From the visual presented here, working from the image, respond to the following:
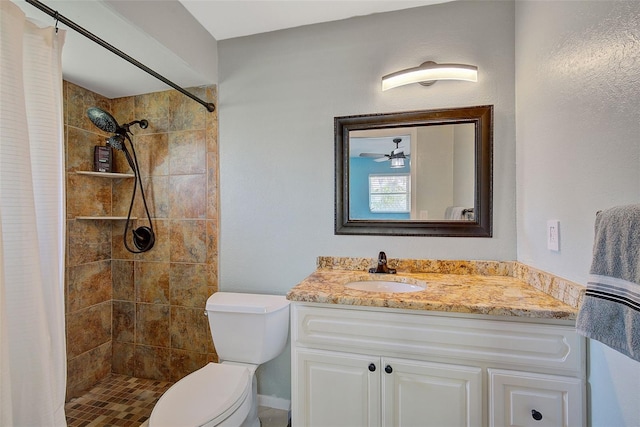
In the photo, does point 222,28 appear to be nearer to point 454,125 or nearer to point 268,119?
point 268,119

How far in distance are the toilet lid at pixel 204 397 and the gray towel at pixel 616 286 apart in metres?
1.29

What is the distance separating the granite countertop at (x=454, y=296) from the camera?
1.04 metres

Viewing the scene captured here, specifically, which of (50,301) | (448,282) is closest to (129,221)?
(50,301)

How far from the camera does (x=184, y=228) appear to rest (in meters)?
2.01

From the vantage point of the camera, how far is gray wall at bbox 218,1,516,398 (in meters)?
1.55

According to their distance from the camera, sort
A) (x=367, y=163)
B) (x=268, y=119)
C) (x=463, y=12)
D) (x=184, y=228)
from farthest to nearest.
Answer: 1. (x=184, y=228)
2. (x=268, y=119)
3. (x=367, y=163)
4. (x=463, y=12)

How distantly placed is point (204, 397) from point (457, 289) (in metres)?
1.21

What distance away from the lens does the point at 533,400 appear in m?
1.03

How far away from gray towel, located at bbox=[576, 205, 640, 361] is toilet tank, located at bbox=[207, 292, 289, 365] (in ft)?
4.17

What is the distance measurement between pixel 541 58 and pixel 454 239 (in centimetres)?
90

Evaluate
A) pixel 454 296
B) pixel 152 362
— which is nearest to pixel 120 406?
pixel 152 362

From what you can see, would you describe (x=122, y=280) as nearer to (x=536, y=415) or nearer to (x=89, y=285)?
(x=89, y=285)

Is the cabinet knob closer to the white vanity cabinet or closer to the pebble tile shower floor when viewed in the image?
the white vanity cabinet

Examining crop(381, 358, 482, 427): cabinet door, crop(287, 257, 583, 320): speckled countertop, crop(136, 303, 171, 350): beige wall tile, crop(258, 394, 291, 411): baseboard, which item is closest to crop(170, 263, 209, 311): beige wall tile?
crop(136, 303, 171, 350): beige wall tile
